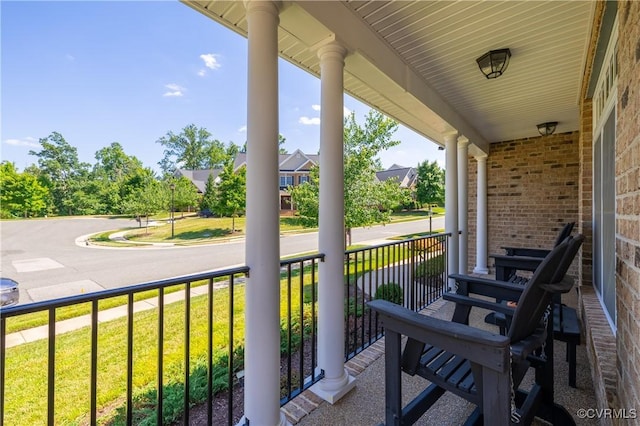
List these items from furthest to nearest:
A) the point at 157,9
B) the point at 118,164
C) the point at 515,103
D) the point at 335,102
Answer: the point at 118,164
the point at 157,9
the point at 515,103
the point at 335,102

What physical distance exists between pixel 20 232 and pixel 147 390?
20.2 metres

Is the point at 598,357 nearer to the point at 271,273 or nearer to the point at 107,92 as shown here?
the point at 271,273

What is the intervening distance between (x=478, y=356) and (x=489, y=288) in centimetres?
92

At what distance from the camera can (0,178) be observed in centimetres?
999

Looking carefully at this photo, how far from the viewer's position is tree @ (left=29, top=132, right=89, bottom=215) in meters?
13.6

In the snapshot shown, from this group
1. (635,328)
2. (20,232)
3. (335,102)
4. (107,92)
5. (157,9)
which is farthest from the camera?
(20,232)

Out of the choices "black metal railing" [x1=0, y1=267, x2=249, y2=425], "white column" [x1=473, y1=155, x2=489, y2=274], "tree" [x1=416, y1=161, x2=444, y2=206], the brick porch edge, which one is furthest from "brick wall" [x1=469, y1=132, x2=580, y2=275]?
"tree" [x1=416, y1=161, x2=444, y2=206]

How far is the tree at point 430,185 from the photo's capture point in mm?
16062

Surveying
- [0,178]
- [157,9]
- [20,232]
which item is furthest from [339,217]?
[20,232]

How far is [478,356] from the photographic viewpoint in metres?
0.97

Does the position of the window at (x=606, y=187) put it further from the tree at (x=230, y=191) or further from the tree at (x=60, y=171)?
the tree at (x=60, y=171)

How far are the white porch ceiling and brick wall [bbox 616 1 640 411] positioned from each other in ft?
3.20

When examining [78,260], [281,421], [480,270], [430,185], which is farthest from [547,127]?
[78,260]

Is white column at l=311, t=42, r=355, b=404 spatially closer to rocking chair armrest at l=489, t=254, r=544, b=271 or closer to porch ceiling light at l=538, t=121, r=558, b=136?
rocking chair armrest at l=489, t=254, r=544, b=271
